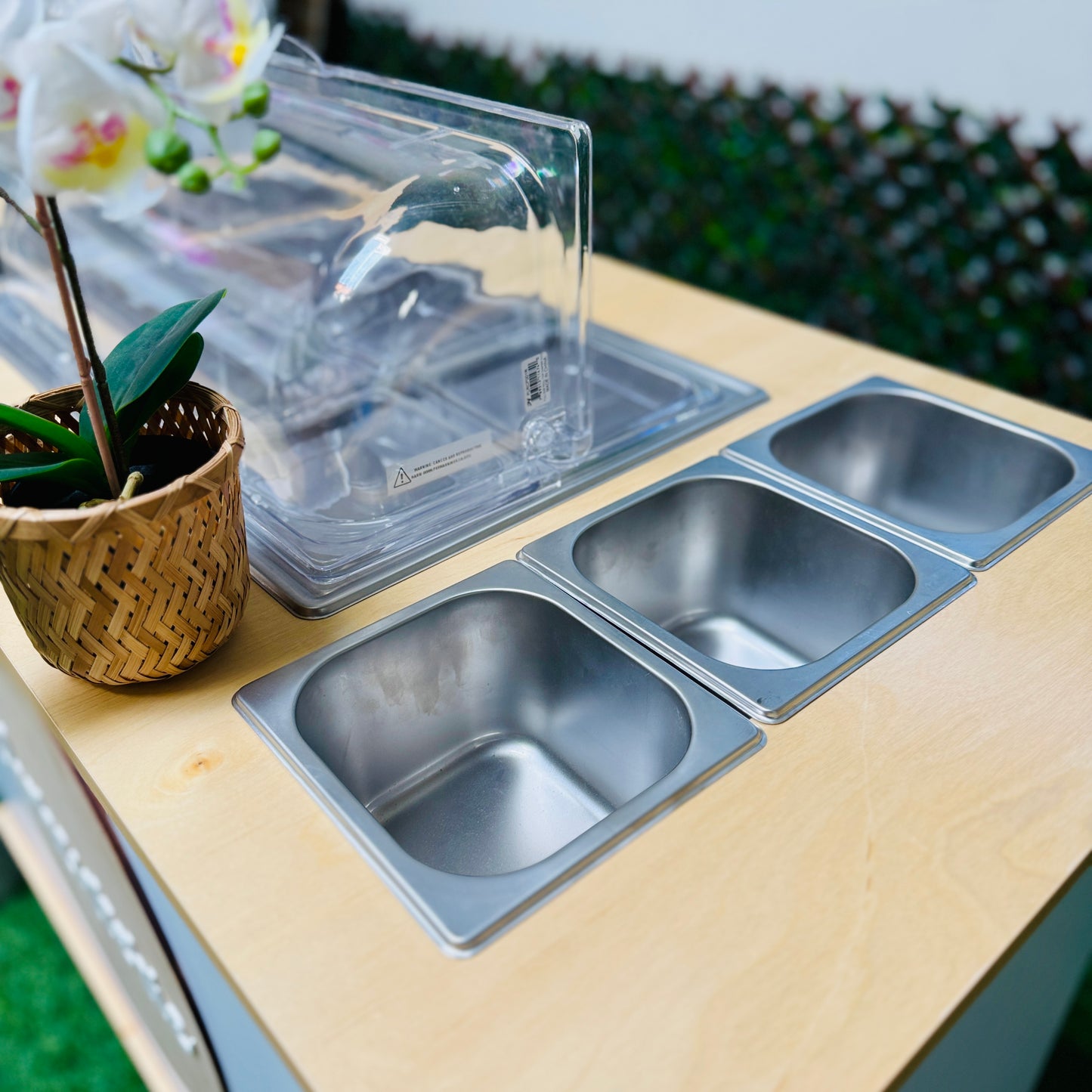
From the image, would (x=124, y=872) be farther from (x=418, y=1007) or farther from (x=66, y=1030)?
(x=66, y=1030)

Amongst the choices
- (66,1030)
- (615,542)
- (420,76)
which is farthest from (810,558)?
(420,76)

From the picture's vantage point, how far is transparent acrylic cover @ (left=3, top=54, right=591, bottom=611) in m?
0.93

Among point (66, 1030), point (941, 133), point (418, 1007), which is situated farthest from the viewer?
point (941, 133)

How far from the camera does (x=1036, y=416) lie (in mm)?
1072

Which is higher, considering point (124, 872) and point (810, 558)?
point (810, 558)

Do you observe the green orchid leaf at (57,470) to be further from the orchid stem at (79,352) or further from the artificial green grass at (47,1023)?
the artificial green grass at (47,1023)

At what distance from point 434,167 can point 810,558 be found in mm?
561

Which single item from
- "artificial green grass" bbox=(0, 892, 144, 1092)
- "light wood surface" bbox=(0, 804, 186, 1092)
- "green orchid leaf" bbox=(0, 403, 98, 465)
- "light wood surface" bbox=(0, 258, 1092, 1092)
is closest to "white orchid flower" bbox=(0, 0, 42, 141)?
"green orchid leaf" bbox=(0, 403, 98, 465)

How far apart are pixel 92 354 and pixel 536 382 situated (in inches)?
17.8

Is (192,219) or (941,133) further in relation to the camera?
(941,133)

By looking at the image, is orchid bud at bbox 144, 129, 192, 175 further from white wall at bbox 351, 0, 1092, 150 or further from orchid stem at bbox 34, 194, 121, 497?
white wall at bbox 351, 0, 1092, 150

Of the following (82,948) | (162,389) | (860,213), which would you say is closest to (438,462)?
(162,389)

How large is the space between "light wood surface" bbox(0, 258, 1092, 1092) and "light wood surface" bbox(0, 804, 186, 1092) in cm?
81

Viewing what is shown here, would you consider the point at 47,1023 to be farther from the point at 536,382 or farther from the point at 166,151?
the point at 166,151
